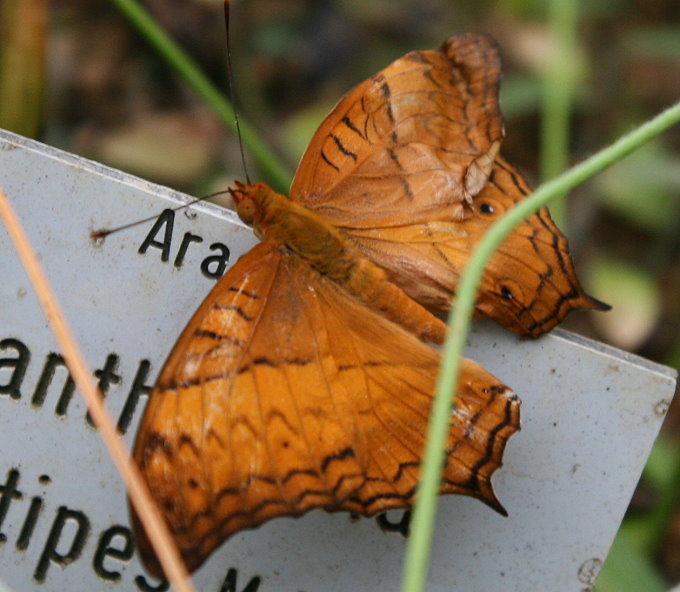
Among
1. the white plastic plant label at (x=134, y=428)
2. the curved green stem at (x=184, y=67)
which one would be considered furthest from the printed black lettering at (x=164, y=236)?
the curved green stem at (x=184, y=67)

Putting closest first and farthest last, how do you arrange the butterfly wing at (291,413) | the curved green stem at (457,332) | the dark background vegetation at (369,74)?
the curved green stem at (457,332), the butterfly wing at (291,413), the dark background vegetation at (369,74)

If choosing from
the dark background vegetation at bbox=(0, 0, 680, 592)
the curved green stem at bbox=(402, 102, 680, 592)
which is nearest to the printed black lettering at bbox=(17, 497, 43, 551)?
the curved green stem at bbox=(402, 102, 680, 592)

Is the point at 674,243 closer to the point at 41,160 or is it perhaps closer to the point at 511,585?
the point at 511,585

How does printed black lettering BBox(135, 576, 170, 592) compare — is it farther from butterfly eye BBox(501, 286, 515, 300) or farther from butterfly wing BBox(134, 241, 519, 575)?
butterfly eye BBox(501, 286, 515, 300)

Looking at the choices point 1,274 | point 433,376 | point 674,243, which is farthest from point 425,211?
point 674,243

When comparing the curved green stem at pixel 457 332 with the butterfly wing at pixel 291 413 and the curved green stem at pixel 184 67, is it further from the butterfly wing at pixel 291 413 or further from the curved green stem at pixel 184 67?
the curved green stem at pixel 184 67
